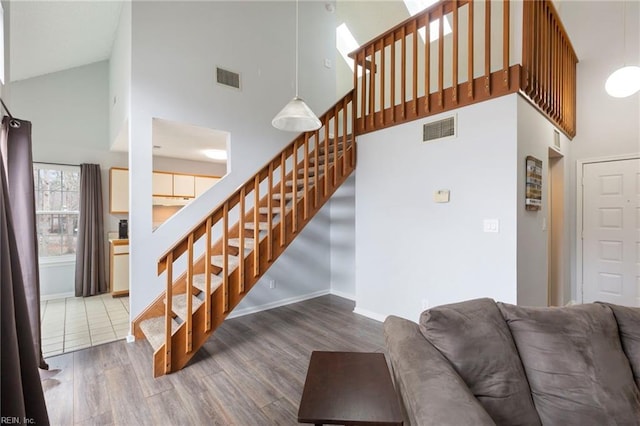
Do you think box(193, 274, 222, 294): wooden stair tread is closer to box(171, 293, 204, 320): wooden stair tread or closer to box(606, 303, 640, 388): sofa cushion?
box(171, 293, 204, 320): wooden stair tread

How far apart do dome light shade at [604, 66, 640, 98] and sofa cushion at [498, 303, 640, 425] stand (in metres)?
2.46

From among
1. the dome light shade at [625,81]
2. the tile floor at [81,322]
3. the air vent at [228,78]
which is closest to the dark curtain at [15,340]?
the tile floor at [81,322]

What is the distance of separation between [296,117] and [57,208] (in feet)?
15.4

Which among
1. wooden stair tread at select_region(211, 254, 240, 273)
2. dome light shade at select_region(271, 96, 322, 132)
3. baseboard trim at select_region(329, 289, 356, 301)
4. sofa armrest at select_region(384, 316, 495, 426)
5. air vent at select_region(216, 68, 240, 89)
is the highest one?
air vent at select_region(216, 68, 240, 89)

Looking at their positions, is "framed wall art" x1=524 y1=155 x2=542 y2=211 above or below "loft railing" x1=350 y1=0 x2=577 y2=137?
below

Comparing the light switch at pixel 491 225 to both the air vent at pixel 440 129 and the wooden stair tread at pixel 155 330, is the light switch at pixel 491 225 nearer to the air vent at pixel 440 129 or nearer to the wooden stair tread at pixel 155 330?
the air vent at pixel 440 129

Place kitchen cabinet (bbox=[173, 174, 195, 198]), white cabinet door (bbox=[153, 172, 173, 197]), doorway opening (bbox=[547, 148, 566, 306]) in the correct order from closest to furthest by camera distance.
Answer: doorway opening (bbox=[547, 148, 566, 306])
white cabinet door (bbox=[153, 172, 173, 197])
kitchen cabinet (bbox=[173, 174, 195, 198])

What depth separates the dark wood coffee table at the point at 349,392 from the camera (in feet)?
3.48

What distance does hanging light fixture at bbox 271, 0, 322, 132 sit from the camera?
Result: 2352 millimetres

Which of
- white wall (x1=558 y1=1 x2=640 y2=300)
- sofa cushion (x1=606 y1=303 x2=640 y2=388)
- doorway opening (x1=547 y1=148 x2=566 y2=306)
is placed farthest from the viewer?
doorway opening (x1=547 y1=148 x2=566 y2=306)

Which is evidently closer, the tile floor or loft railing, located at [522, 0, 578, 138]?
loft railing, located at [522, 0, 578, 138]

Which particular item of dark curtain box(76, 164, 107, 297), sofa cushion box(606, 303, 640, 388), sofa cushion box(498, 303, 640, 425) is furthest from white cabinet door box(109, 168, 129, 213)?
sofa cushion box(606, 303, 640, 388)

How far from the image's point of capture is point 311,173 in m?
4.02

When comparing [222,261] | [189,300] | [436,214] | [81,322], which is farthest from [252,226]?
[81,322]
